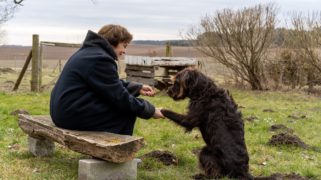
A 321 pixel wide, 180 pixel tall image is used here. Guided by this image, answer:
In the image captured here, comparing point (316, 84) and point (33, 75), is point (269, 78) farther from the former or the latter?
point (33, 75)

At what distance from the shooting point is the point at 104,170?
5637mm

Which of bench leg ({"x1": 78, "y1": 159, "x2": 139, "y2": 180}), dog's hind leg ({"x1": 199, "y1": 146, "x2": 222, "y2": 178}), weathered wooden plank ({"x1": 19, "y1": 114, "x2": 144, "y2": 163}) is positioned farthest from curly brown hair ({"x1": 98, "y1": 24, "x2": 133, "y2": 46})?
dog's hind leg ({"x1": 199, "y1": 146, "x2": 222, "y2": 178})

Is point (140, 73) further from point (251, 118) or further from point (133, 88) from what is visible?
point (133, 88)

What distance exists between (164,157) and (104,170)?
60.4 inches

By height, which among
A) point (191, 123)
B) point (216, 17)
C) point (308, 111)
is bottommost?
point (308, 111)

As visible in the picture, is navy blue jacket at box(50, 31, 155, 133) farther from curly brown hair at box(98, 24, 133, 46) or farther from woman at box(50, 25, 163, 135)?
curly brown hair at box(98, 24, 133, 46)

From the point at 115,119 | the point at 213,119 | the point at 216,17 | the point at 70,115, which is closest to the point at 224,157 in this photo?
the point at 213,119

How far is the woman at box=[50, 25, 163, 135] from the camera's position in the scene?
5.75 m

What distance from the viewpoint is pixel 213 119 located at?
5.91 metres

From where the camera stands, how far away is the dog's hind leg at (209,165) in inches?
235

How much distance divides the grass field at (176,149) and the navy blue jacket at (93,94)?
0.69m

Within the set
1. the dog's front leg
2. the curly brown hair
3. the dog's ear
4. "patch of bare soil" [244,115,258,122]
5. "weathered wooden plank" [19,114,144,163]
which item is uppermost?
the curly brown hair

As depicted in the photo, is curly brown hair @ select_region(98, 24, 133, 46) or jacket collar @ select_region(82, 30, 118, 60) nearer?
jacket collar @ select_region(82, 30, 118, 60)

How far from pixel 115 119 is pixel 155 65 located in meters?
11.5
